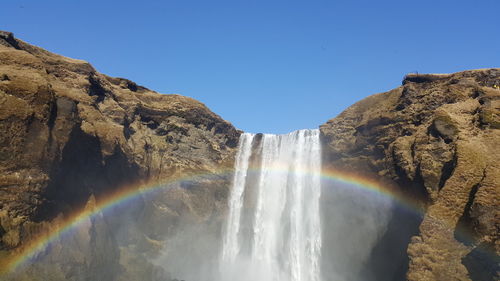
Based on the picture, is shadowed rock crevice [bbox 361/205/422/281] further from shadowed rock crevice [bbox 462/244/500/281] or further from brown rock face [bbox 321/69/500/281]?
shadowed rock crevice [bbox 462/244/500/281]

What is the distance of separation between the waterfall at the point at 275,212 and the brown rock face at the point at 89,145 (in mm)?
3581

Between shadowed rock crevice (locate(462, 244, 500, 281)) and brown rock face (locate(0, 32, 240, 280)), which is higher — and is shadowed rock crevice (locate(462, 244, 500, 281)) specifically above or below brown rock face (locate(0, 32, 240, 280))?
below

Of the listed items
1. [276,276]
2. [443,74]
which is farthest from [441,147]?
[276,276]

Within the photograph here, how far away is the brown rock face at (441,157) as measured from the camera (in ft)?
91.9

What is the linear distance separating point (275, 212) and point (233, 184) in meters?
7.37

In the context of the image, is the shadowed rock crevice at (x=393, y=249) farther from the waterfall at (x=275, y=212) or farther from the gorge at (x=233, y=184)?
the waterfall at (x=275, y=212)

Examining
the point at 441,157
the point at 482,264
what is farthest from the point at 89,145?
the point at 482,264

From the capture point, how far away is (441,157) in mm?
34281

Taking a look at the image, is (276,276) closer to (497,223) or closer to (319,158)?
(319,158)

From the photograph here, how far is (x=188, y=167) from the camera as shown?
51.6 meters

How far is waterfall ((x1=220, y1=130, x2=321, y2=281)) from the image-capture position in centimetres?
4822

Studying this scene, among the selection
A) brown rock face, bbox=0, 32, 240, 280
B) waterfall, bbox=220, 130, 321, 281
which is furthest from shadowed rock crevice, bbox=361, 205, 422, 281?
brown rock face, bbox=0, 32, 240, 280

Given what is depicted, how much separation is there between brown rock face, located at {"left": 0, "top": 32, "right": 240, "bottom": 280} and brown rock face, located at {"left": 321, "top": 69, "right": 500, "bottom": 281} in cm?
1857

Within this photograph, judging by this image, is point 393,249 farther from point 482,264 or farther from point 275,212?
point 275,212
